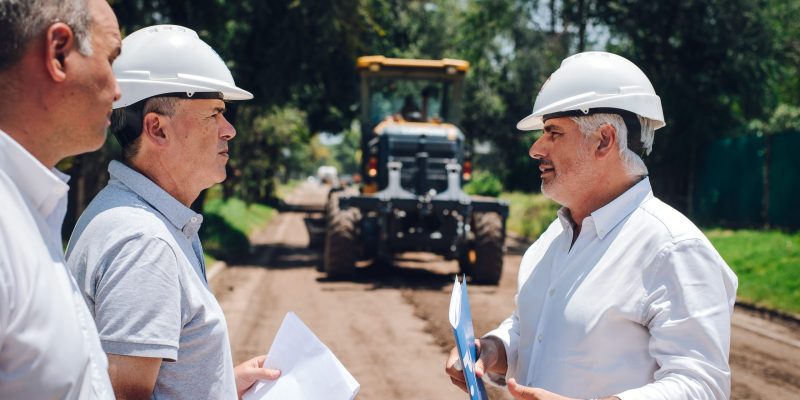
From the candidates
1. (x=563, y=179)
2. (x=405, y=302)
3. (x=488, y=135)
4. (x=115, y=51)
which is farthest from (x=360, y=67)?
(x=488, y=135)

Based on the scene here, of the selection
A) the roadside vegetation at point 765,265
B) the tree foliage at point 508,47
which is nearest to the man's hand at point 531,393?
the roadside vegetation at point 765,265

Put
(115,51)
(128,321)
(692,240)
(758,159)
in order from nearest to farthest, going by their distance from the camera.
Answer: (115,51)
(128,321)
(692,240)
(758,159)

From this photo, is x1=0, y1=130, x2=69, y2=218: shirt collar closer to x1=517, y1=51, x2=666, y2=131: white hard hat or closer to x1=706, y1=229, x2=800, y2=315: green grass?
x1=517, y1=51, x2=666, y2=131: white hard hat

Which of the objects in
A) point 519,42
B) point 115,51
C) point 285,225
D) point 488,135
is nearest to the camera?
point 115,51

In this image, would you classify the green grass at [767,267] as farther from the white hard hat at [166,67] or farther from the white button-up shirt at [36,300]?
the white button-up shirt at [36,300]

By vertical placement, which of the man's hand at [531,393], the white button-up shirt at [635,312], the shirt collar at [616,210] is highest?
the shirt collar at [616,210]

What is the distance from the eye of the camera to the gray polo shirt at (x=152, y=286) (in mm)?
1914

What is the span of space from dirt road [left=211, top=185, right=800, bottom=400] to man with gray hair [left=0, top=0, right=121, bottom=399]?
16.4ft

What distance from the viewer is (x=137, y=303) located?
6.30 ft

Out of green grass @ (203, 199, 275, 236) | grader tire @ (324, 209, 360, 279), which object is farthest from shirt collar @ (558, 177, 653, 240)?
green grass @ (203, 199, 275, 236)

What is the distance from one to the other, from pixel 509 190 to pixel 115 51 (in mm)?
38763

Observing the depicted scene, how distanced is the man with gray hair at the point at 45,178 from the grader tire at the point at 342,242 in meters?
11.0

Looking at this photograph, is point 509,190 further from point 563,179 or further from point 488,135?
point 563,179

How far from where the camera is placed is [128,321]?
1.90 metres
